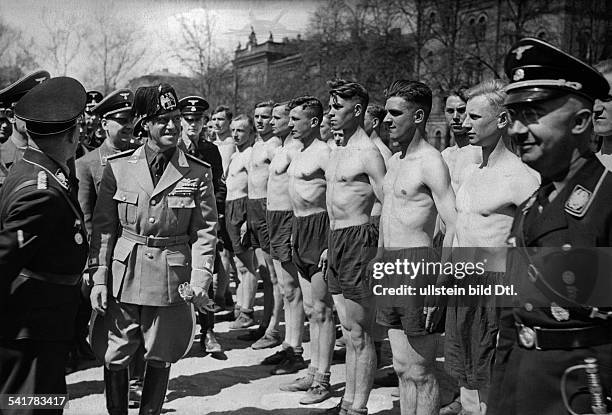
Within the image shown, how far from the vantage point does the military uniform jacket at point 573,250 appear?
90.5 inches

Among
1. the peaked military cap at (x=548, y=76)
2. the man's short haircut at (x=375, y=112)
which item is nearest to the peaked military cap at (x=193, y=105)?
the man's short haircut at (x=375, y=112)

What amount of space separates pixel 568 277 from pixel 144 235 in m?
2.69

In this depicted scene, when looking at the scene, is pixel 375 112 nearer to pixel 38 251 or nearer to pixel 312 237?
pixel 312 237

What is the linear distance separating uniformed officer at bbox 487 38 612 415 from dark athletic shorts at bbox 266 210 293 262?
3901mm

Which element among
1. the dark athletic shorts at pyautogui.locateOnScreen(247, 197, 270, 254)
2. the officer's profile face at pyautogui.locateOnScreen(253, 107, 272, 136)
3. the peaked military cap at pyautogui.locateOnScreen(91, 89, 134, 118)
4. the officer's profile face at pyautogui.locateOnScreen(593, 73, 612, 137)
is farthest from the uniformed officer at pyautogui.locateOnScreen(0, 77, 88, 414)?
the officer's profile face at pyautogui.locateOnScreen(253, 107, 272, 136)

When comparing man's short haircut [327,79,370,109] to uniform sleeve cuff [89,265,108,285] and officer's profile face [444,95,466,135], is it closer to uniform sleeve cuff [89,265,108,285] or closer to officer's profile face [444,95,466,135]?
officer's profile face [444,95,466,135]

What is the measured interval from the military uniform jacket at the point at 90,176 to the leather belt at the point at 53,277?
1.72 m

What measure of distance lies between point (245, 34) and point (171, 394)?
10.9 ft

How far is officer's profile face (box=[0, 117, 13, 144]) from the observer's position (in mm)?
6639

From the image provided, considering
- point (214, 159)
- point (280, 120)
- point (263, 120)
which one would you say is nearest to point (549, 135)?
point (280, 120)

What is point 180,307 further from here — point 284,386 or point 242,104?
point 242,104

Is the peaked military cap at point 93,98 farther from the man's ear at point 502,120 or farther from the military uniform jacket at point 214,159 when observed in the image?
the man's ear at point 502,120

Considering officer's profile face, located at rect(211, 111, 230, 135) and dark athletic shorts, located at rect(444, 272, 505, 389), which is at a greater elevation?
officer's profile face, located at rect(211, 111, 230, 135)

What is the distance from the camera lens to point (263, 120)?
7598 mm
